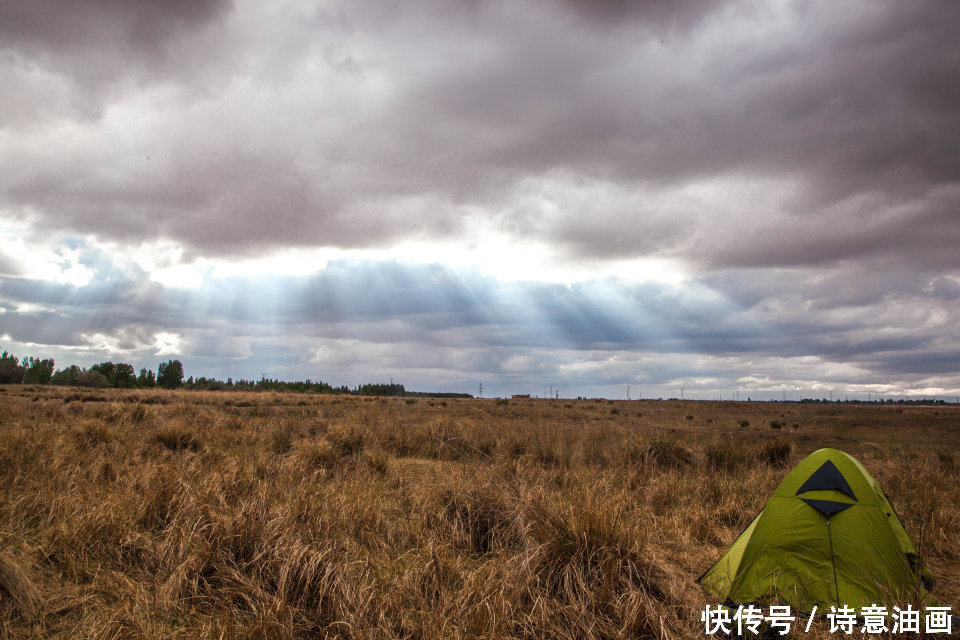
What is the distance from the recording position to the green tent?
554 centimetres

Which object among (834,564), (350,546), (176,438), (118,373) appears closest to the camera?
(834,564)

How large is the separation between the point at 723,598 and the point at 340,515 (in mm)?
4375

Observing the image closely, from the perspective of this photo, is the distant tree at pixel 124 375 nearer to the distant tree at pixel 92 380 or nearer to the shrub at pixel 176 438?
the distant tree at pixel 92 380

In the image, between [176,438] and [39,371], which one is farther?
[39,371]

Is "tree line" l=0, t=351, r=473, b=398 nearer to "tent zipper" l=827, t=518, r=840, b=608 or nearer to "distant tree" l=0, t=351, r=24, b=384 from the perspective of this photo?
"distant tree" l=0, t=351, r=24, b=384

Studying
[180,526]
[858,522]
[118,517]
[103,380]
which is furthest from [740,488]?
[103,380]

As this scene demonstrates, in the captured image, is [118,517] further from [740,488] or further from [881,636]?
[740,488]

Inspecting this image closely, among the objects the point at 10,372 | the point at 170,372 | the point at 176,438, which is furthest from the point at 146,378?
the point at 176,438

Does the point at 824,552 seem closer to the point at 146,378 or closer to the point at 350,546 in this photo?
the point at 350,546

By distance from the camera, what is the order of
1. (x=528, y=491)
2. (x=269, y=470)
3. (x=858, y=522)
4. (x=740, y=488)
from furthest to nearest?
(x=740, y=488) → (x=269, y=470) → (x=528, y=491) → (x=858, y=522)

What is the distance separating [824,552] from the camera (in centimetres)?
573

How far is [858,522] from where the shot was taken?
5.84 m

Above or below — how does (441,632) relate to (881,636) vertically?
above

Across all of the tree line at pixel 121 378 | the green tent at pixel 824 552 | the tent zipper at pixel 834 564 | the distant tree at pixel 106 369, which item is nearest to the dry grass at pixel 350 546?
the green tent at pixel 824 552
